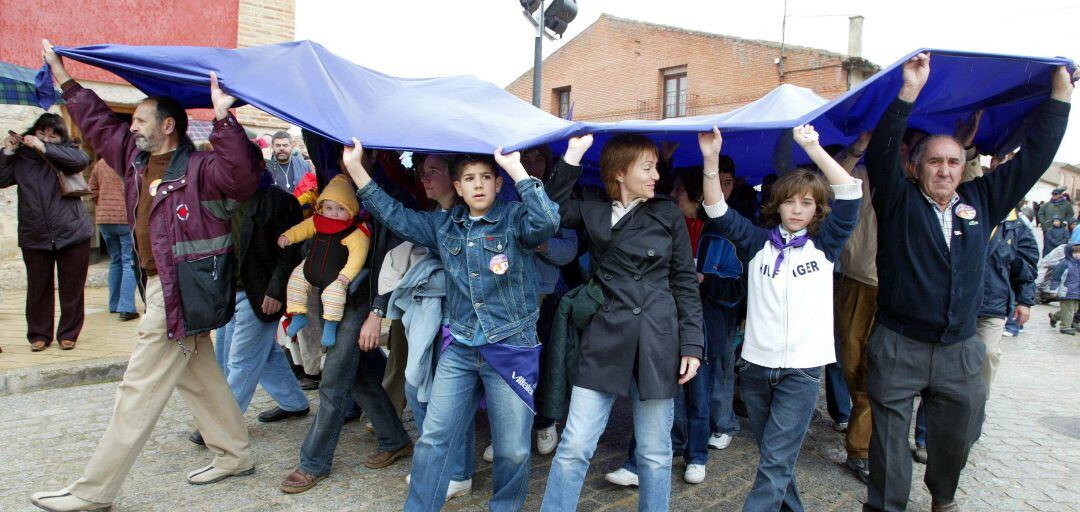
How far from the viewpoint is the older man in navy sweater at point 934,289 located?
10.3ft

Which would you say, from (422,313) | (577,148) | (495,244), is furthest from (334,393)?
(577,148)

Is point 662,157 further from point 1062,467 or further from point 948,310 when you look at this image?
point 1062,467

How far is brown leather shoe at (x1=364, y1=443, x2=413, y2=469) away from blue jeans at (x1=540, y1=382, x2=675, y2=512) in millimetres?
1329

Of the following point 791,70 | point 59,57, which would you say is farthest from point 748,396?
point 791,70

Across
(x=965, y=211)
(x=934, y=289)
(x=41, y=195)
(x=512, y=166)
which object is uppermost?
(x=512, y=166)

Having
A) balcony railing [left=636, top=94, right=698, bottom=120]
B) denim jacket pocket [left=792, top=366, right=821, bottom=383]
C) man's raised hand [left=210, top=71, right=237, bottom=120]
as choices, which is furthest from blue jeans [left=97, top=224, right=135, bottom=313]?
balcony railing [left=636, top=94, right=698, bottom=120]

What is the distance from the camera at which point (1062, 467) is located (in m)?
4.38

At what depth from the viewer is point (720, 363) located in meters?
4.13

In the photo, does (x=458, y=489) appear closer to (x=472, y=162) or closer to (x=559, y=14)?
(x=472, y=162)

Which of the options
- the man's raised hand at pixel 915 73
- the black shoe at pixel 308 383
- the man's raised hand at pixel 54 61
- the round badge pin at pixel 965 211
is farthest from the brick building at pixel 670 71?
the man's raised hand at pixel 915 73

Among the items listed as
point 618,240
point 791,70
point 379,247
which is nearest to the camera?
point 618,240

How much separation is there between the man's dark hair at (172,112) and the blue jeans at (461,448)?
5.90 feet

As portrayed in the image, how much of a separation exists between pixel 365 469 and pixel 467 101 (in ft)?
7.31

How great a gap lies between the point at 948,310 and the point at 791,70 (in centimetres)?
2064
